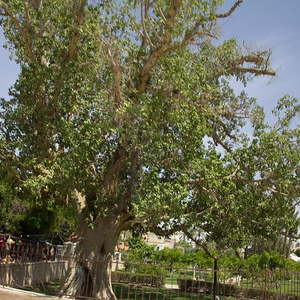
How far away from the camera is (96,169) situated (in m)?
15.5

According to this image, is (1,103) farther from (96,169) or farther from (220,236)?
(220,236)

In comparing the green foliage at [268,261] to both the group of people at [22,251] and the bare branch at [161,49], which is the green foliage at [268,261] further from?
the bare branch at [161,49]

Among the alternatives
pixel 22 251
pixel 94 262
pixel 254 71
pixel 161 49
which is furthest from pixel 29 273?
pixel 254 71

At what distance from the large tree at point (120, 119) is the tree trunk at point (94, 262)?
0.04 metres

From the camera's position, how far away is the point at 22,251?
57.3 ft

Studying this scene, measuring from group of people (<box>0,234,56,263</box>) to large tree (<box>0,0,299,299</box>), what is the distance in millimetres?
2681

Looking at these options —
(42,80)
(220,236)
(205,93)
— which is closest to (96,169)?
(42,80)

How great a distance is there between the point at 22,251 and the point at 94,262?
3868mm

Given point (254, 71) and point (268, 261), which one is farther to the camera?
point (268, 261)

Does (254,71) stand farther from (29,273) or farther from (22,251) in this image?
(29,273)

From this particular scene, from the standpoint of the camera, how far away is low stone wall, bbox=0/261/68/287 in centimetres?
1583

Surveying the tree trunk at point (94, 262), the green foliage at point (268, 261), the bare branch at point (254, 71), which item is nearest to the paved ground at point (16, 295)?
the tree trunk at point (94, 262)

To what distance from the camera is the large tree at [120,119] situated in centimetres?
1351

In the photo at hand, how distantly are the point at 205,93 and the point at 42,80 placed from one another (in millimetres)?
5370
